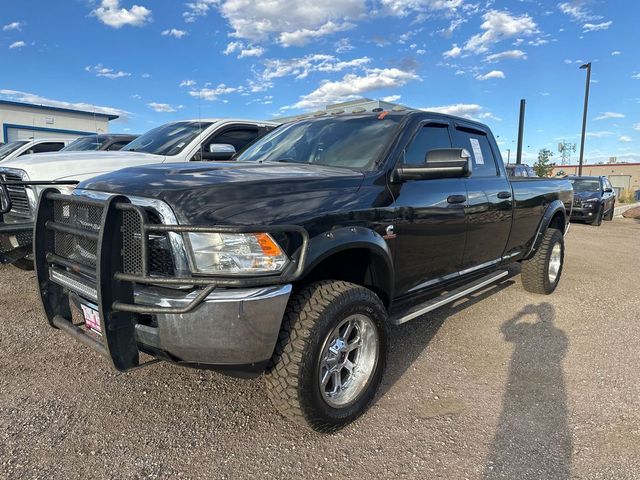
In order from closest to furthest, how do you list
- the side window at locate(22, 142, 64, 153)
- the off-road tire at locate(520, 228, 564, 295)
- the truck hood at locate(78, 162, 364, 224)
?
the truck hood at locate(78, 162, 364, 224)
the off-road tire at locate(520, 228, 564, 295)
the side window at locate(22, 142, 64, 153)

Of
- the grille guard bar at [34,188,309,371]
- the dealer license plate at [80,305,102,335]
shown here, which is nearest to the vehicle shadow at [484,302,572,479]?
the grille guard bar at [34,188,309,371]

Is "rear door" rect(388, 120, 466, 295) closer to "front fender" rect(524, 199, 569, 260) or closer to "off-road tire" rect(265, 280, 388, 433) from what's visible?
"off-road tire" rect(265, 280, 388, 433)

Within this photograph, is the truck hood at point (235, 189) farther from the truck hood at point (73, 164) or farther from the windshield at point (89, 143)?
the windshield at point (89, 143)

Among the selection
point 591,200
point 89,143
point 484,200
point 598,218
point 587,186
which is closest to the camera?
point 484,200

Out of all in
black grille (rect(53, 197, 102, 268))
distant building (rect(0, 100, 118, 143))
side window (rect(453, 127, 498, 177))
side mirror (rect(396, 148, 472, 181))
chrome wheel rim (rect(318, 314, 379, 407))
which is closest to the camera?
black grille (rect(53, 197, 102, 268))

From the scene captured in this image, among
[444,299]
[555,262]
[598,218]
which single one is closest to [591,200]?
[598,218]

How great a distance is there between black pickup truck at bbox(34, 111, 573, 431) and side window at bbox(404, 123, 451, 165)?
0.06 feet

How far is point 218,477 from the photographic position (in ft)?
7.66

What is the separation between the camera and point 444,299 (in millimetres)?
3787

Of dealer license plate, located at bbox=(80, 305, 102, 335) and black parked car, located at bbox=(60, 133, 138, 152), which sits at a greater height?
black parked car, located at bbox=(60, 133, 138, 152)

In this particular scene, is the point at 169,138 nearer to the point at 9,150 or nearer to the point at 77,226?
the point at 77,226

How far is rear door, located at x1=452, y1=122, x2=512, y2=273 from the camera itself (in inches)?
160

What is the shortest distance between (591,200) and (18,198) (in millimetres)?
15567

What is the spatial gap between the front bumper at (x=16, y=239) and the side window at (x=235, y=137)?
240 centimetres
